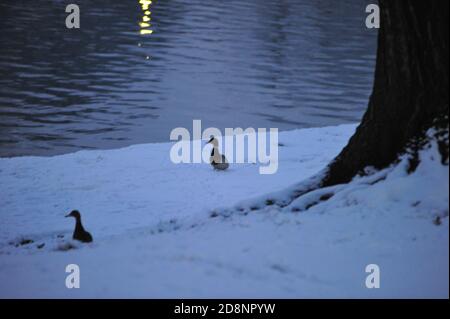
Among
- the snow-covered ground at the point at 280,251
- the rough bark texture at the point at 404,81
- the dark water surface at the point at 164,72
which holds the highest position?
the dark water surface at the point at 164,72

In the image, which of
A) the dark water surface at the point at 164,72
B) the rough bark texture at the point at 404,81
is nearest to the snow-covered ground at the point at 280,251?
the rough bark texture at the point at 404,81

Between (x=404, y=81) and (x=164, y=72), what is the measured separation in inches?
1006

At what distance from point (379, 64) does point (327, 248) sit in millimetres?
2640

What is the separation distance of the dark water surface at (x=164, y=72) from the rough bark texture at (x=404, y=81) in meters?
13.3

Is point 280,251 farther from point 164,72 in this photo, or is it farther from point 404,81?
point 164,72

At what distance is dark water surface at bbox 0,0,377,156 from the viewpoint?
2266 cm

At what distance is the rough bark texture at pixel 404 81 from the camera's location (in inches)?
265

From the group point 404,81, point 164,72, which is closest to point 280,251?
point 404,81

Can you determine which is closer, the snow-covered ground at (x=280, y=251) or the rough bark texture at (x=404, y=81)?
Answer: the snow-covered ground at (x=280, y=251)

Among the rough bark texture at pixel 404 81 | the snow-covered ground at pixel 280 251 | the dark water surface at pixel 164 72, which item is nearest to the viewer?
the snow-covered ground at pixel 280 251

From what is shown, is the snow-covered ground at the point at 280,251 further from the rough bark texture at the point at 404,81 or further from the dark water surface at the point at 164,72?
the dark water surface at the point at 164,72

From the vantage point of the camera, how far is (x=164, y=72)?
31828 mm

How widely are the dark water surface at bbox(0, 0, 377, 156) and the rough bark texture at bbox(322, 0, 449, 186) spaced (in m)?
13.3
